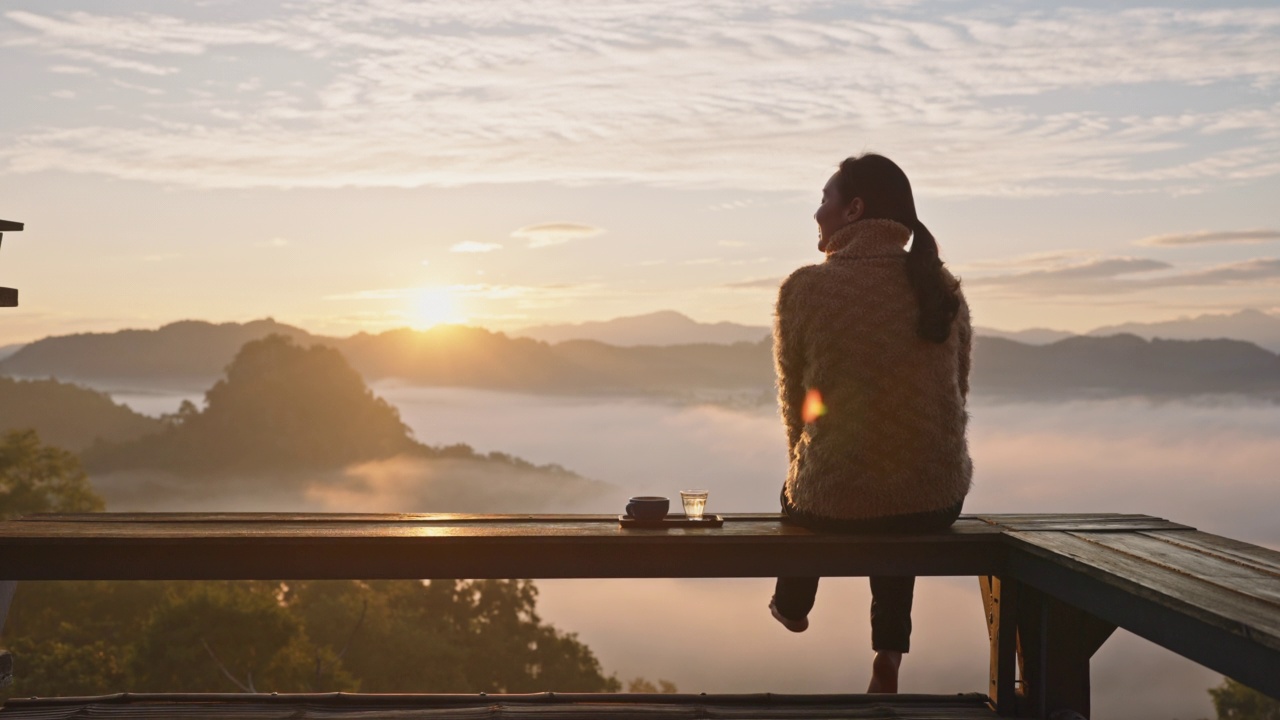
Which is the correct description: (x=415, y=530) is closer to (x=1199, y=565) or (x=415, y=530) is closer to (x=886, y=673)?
(x=886, y=673)

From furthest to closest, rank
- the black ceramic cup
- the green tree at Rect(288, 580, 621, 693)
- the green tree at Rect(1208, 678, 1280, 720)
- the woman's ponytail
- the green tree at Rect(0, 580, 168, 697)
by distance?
1. the green tree at Rect(288, 580, 621, 693)
2. the green tree at Rect(1208, 678, 1280, 720)
3. the green tree at Rect(0, 580, 168, 697)
4. the black ceramic cup
5. the woman's ponytail

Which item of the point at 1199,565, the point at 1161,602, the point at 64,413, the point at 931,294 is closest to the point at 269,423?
the point at 64,413

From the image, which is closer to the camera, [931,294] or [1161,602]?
[1161,602]

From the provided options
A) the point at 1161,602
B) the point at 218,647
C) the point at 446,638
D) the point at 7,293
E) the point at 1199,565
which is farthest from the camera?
the point at 446,638

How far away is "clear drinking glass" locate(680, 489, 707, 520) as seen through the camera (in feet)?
14.0

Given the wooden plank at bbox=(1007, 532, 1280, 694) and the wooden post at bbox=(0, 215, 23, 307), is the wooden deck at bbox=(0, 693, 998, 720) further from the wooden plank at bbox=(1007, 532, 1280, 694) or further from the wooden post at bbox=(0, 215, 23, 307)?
the wooden post at bbox=(0, 215, 23, 307)

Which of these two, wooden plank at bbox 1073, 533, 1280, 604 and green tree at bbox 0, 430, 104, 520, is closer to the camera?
wooden plank at bbox 1073, 533, 1280, 604

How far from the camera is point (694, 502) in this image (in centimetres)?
426

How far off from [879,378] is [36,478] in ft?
161

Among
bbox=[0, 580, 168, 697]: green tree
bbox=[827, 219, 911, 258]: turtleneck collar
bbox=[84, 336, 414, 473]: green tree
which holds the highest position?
bbox=[827, 219, 911, 258]: turtleneck collar

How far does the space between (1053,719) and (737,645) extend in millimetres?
144797

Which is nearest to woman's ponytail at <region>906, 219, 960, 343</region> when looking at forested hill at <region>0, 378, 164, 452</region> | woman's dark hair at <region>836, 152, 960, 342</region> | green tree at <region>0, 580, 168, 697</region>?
woman's dark hair at <region>836, 152, 960, 342</region>

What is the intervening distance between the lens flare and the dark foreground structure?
0.42 meters

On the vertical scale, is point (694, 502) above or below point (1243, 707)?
above
